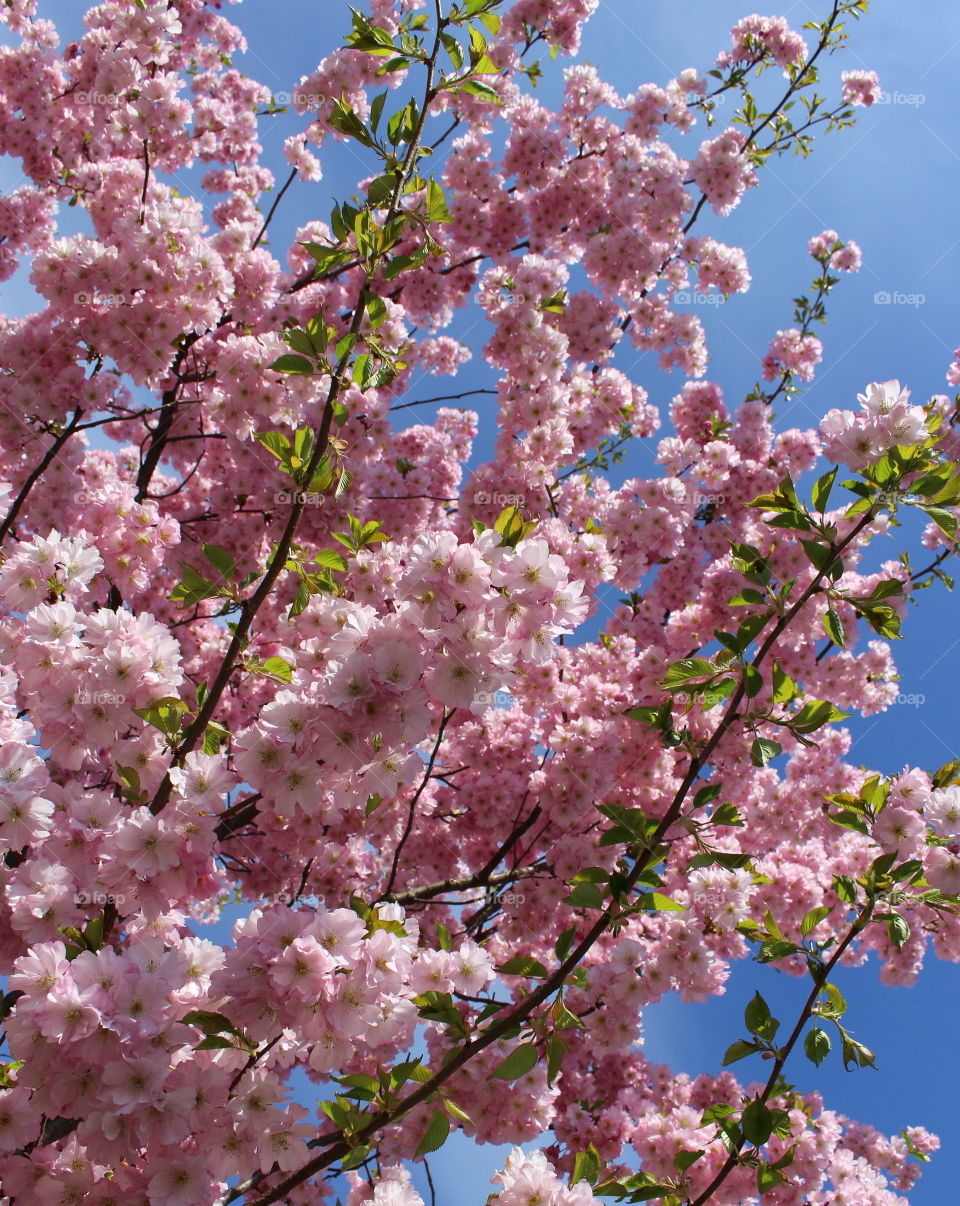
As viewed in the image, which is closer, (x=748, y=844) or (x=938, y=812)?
(x=938, y=812)

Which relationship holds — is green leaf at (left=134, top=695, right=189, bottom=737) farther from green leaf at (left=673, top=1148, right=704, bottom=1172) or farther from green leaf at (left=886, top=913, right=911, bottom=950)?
green leaf at (left=886, top=913, right=911, bottom=950)

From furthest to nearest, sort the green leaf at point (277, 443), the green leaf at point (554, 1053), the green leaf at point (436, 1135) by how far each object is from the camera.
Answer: the green leaf at point (277, 443), the green leaf at point (554, 1053), the green leaf at point (436, 1135)

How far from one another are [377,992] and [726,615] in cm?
434

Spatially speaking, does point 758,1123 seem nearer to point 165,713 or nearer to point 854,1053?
point 854,1053

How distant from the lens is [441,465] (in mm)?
7395

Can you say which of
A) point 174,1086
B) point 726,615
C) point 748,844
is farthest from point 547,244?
point 174,1086

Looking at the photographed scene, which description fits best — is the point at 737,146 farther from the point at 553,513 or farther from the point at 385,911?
the point at 385,911

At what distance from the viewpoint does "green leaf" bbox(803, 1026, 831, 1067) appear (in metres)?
2.02

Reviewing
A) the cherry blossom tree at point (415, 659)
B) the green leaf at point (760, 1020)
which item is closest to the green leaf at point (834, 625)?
the cherry blossom tree at point (415, 659)

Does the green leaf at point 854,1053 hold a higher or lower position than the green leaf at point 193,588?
lower

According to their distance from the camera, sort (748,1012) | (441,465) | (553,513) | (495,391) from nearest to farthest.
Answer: (748,1012)
(495,391)
(553,513)
(441,465)

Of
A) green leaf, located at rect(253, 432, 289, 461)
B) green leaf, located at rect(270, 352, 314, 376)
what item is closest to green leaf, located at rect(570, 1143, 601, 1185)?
green leaf, located at rect(253, 432, 289, 461)

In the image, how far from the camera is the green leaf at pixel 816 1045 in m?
2.02

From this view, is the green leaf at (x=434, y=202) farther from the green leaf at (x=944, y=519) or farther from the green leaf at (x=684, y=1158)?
the green leaf at (x=684, y=1158)
